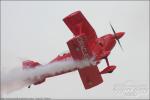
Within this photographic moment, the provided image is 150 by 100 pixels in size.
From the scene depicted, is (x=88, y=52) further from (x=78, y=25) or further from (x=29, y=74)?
(x=29, y=74)

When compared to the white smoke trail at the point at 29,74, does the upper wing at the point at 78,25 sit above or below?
above

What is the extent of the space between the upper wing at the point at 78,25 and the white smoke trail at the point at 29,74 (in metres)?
1.68

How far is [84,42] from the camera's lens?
17.4 metres

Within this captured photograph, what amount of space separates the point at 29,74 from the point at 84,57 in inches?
131

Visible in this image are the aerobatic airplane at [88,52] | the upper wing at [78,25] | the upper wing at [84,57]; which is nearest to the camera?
the upper wing at [84,57]

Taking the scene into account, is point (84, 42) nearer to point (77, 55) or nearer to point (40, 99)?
point (77, 55)

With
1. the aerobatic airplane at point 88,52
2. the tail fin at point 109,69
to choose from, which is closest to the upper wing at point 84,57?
the aerobatic airplane at point 88,52

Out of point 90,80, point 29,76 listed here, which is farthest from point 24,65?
point 90,80

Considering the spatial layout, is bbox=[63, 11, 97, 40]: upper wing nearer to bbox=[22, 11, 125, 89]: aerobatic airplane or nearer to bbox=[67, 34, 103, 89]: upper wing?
bbox=[22, 11, 125, 89]: aerobatic airplane

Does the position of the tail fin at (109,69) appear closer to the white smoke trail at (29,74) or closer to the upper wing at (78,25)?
A: the white smoke trail at (29,74)

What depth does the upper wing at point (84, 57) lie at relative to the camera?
56.0 ft

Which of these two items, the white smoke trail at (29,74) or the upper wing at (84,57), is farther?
the white smoke trail at (29,74)

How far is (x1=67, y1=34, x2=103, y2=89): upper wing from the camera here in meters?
17.1

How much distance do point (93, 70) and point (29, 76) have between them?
3.53 m
